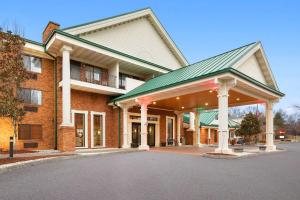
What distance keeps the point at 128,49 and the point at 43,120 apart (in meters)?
10.3

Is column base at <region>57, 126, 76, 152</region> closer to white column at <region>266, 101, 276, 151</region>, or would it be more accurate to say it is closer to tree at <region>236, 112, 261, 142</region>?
white column at <region>266, 101, 276, 151</region>

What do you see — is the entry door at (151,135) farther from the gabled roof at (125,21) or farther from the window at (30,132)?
the window at (30,132)

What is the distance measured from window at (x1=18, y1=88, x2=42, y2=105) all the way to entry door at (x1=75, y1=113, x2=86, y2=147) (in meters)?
3.12

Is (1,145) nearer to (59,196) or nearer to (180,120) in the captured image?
(59,196)

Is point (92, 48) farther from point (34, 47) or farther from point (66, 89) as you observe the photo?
point (34, 47)

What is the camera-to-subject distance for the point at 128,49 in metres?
22.0

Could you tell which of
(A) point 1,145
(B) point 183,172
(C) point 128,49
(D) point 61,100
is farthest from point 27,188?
(C) point 128,49

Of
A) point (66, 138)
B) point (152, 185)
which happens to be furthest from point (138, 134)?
point (152, 185)

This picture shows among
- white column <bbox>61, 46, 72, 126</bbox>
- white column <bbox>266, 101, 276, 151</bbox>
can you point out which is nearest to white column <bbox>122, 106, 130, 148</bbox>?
white column <bbox>61, 46, 72, 126</bbox>

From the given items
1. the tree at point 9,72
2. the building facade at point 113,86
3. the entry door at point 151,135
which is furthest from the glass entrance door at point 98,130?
the tree at point 9,72

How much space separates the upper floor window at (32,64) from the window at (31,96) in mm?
1605

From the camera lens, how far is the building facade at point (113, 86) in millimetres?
14469

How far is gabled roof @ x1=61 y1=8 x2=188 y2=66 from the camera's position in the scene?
17.8 metres

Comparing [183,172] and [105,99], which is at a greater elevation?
[105,99]
